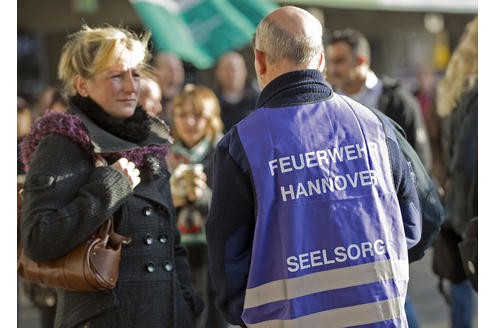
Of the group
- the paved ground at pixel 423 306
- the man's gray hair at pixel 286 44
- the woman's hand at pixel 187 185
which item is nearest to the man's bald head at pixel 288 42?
the man's gray hair at pixel 286 44

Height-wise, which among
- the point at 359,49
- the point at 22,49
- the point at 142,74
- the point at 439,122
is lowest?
the point at 142,74

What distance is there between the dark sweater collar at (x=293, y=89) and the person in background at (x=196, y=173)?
2.78m

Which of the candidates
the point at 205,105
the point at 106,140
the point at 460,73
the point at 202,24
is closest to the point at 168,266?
the point at 106,140

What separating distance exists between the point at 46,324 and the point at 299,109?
3.01m

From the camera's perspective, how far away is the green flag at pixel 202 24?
7797 mm

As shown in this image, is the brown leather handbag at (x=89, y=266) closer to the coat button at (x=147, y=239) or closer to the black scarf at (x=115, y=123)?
the coat button at (x=147, y=239)

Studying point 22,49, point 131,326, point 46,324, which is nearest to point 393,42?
point 22,49

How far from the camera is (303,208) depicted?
9.24 feet

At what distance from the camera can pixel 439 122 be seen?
6613 millimetres

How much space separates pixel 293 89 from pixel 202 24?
203 inches

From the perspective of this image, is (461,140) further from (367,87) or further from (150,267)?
(150,267)

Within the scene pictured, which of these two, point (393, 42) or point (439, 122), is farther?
point (393, 42)

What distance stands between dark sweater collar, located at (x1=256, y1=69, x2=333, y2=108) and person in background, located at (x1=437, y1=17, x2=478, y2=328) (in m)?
1.73

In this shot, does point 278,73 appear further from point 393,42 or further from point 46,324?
point 393,42
